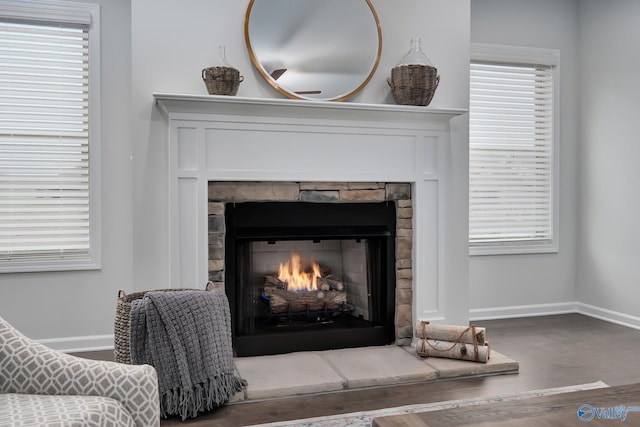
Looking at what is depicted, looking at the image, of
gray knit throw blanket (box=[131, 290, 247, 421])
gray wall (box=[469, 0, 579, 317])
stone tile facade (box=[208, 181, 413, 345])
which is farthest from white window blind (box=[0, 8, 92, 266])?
gray wall (box=[469, 0, 579, 317])

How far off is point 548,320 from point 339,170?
7.82ft

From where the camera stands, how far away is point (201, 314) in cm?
260

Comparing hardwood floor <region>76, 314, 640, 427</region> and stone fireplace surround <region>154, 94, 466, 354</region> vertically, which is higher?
stone fireplace surround <region>154, 94, 466, 354</region>

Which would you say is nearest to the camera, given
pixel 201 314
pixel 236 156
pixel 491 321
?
pixel 201 314

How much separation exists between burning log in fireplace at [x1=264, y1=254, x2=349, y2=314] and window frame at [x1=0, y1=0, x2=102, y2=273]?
124 cm

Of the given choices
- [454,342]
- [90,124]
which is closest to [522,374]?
[454,342]

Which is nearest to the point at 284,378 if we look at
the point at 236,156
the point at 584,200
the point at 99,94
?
the point at 236,156

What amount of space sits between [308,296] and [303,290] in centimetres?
5

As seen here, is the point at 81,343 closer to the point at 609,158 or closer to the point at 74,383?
the point at 74,383

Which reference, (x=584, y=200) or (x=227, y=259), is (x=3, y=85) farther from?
(x=584, y=200)

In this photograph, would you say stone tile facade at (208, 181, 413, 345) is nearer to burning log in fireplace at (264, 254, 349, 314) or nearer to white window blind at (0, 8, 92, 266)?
burning log in fireplace at (264, 254, 349, 314)

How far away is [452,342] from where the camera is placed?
3.23 m

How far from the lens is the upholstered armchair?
5.53 feet

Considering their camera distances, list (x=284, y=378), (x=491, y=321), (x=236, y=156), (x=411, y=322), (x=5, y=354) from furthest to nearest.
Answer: (x=491, y=321), (x=411, y=322), (x=236, y=156), (x=284, y=378), (x=5, y=354)
